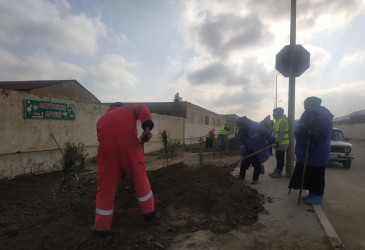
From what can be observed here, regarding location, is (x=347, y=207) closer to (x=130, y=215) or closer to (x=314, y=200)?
(x=314, y=200)

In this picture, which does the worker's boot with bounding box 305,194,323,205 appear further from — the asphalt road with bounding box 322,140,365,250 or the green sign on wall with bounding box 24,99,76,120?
the green sign on wall with bounding box 24,99,76,120

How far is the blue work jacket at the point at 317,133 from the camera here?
14.2ft

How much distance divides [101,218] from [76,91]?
18.5m

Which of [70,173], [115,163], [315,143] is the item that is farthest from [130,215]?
[315,143]

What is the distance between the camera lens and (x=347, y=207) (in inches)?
173

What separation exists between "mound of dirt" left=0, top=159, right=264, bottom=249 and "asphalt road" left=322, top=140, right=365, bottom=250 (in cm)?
111

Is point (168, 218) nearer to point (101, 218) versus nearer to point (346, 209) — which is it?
point (101, 218)

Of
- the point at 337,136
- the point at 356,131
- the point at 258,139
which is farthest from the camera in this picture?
the point at 356,131

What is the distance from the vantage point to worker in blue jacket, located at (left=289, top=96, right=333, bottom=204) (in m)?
4.34

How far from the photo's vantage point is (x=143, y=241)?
2795mm

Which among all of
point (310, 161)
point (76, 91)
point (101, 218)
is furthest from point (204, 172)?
point (76, 91)

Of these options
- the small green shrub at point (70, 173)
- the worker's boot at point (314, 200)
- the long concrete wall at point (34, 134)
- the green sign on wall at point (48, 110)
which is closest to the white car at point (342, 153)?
the worker's boot at point (314, 200)

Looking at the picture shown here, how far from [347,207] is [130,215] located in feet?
12.1

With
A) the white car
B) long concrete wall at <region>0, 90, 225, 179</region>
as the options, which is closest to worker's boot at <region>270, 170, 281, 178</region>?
the white car
